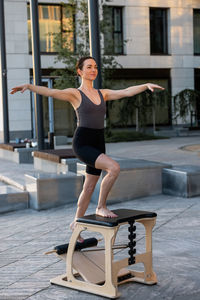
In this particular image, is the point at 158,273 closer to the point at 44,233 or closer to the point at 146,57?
the point at 44,233

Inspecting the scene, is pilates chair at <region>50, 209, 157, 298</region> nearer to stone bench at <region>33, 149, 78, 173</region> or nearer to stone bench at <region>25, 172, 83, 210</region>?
stone bench at <region>25, 172, 83, 210</region>

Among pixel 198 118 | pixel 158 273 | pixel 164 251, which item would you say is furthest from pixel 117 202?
pixel 198 118

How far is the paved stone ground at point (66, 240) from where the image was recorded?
5.04 metres

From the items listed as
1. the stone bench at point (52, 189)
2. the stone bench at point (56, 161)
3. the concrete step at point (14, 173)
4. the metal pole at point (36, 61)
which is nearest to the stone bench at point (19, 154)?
the concrete step at point (14, 173)

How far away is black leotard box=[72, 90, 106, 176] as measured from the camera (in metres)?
5.27

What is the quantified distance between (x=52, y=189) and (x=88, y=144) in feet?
15.5

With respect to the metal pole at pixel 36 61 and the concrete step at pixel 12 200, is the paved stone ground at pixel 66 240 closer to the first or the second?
the concrete step at pixel 12 200

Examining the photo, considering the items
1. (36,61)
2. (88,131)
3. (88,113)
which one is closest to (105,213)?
(88,131)

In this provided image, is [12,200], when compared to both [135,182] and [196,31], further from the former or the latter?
[196,31]

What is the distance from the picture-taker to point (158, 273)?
18.2ft

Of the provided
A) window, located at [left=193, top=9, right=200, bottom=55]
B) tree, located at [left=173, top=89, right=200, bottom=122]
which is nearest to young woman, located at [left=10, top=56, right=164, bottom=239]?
tree, located at [left=173, top=89, right=200, bottom=122]

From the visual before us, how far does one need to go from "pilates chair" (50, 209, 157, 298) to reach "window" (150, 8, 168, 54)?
86.8ft

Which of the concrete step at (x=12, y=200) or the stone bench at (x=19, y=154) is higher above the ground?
the stone bench at (x=19, y=154)

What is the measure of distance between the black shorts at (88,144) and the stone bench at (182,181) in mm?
4678
